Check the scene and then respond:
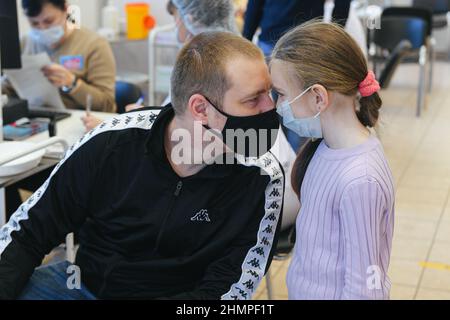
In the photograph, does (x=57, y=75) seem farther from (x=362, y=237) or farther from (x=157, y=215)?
(x=362, y=237)

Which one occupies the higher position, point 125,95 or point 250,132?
point 250,132

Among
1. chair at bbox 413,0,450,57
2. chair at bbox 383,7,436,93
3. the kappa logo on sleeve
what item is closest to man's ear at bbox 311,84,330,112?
the kappa logo on sleeve

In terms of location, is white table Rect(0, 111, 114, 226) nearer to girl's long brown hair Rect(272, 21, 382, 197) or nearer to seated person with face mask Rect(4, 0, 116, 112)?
seated person with face mask Rect(4, 0, 116, 112)

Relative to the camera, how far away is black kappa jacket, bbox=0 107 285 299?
1662 mm

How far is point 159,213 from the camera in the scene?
1.67m

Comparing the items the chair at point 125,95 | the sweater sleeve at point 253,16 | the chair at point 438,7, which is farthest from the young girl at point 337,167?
the chair at point 438,7

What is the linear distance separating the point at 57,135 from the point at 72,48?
83 cm

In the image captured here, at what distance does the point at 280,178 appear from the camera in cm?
168

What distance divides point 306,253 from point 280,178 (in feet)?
0.68

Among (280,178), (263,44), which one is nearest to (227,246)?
(280,178)

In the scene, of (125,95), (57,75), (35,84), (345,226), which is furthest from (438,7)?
(345,226)

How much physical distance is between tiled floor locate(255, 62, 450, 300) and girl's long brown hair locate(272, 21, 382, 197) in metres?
0.26

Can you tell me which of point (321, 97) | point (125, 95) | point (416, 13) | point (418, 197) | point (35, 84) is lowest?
point (418, 197)

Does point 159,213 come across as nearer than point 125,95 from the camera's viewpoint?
Yes
